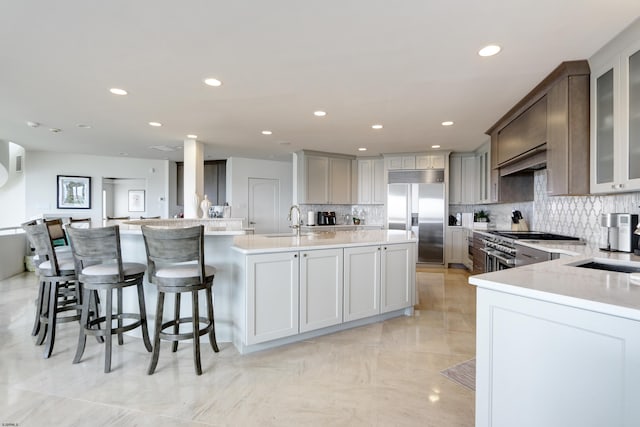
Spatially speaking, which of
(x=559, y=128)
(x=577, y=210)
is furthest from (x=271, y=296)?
(x=577, y=210)

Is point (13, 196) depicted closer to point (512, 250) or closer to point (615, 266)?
point (512, 250)

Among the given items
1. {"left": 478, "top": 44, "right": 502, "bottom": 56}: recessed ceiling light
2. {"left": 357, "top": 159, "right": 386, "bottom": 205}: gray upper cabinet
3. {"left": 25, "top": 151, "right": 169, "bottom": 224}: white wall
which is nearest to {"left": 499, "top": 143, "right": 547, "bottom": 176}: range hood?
{"left": 478, "top": 44, "right": 502, "bottom": 56}: recessed ceiling light

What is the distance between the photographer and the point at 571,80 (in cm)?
262

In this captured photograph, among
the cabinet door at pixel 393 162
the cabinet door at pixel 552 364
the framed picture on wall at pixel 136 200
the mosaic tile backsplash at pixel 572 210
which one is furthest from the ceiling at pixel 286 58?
the framed picture on wall at pixel 136 200

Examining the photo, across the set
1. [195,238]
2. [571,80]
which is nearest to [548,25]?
[571,80]

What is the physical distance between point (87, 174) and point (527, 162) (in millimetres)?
8649

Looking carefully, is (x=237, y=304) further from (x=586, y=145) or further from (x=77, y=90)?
(x=586, y=145)

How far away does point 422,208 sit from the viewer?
254 inches

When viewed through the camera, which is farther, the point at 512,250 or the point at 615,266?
the point at 512,250

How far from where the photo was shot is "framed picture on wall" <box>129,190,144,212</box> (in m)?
7.92

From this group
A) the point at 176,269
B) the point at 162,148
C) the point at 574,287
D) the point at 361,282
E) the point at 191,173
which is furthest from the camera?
the point at 162,148

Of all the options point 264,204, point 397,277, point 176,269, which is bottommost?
point 397,277

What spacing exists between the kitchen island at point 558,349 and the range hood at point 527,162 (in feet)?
7.33

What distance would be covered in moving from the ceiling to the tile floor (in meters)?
2.38
